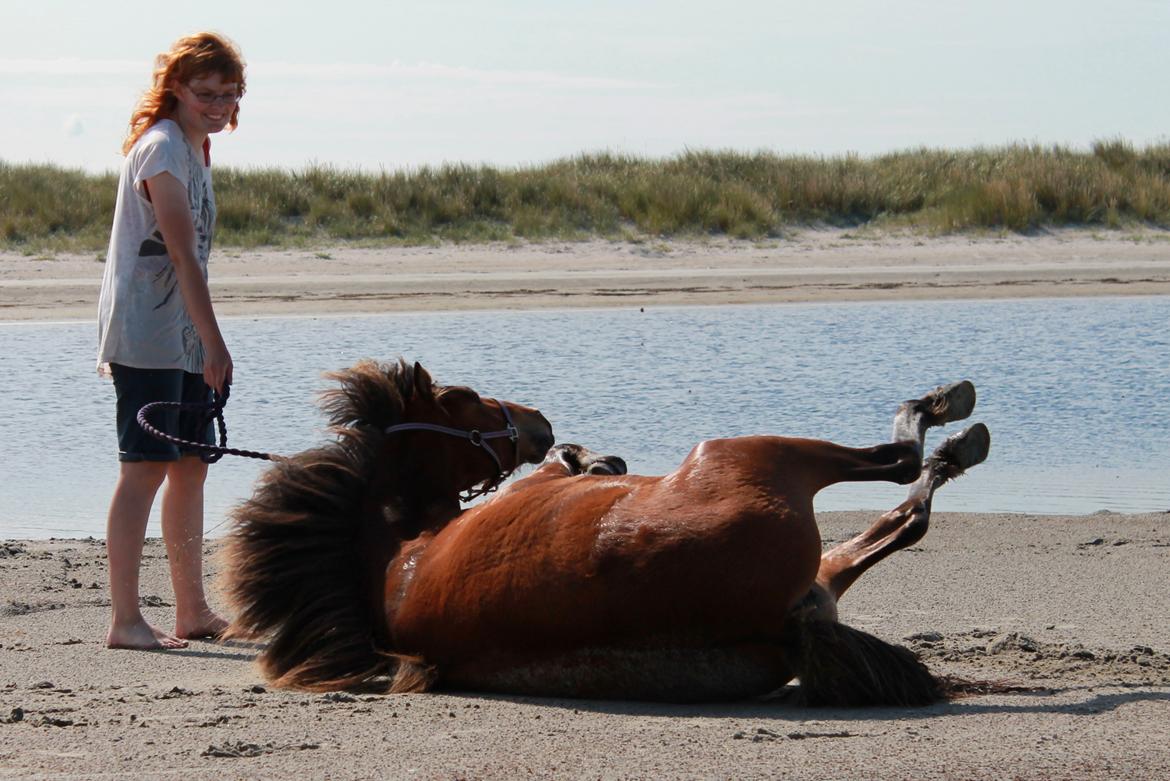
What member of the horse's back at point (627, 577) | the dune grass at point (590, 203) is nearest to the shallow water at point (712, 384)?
the horse's back at point (627, 577)

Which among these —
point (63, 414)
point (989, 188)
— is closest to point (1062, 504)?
point (63, 414)

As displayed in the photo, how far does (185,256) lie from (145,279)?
0.21 metres

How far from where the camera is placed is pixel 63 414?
11.2m

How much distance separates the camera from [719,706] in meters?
3.93

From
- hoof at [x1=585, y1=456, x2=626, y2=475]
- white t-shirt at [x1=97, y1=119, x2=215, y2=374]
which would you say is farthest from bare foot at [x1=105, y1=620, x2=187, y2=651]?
hoof at [x1=585, y1=456, x2=626, y2=475]

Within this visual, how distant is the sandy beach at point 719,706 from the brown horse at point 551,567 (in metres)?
0.12

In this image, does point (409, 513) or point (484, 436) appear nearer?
point (409, 513)

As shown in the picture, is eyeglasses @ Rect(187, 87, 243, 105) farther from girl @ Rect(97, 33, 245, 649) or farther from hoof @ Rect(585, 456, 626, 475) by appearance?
hoof @ Rect(585, 456, 626, 475)

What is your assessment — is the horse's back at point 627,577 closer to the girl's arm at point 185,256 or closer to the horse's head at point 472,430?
the horse's head at point 472,430

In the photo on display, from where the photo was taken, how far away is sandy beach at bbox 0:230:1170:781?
3.34 m

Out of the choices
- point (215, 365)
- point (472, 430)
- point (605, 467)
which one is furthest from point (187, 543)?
point (605, 467)

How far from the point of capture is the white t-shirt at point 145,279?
5008mm

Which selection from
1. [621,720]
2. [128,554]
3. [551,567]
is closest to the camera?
[621,720]

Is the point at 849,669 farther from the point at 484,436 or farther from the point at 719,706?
the point at 484,436
